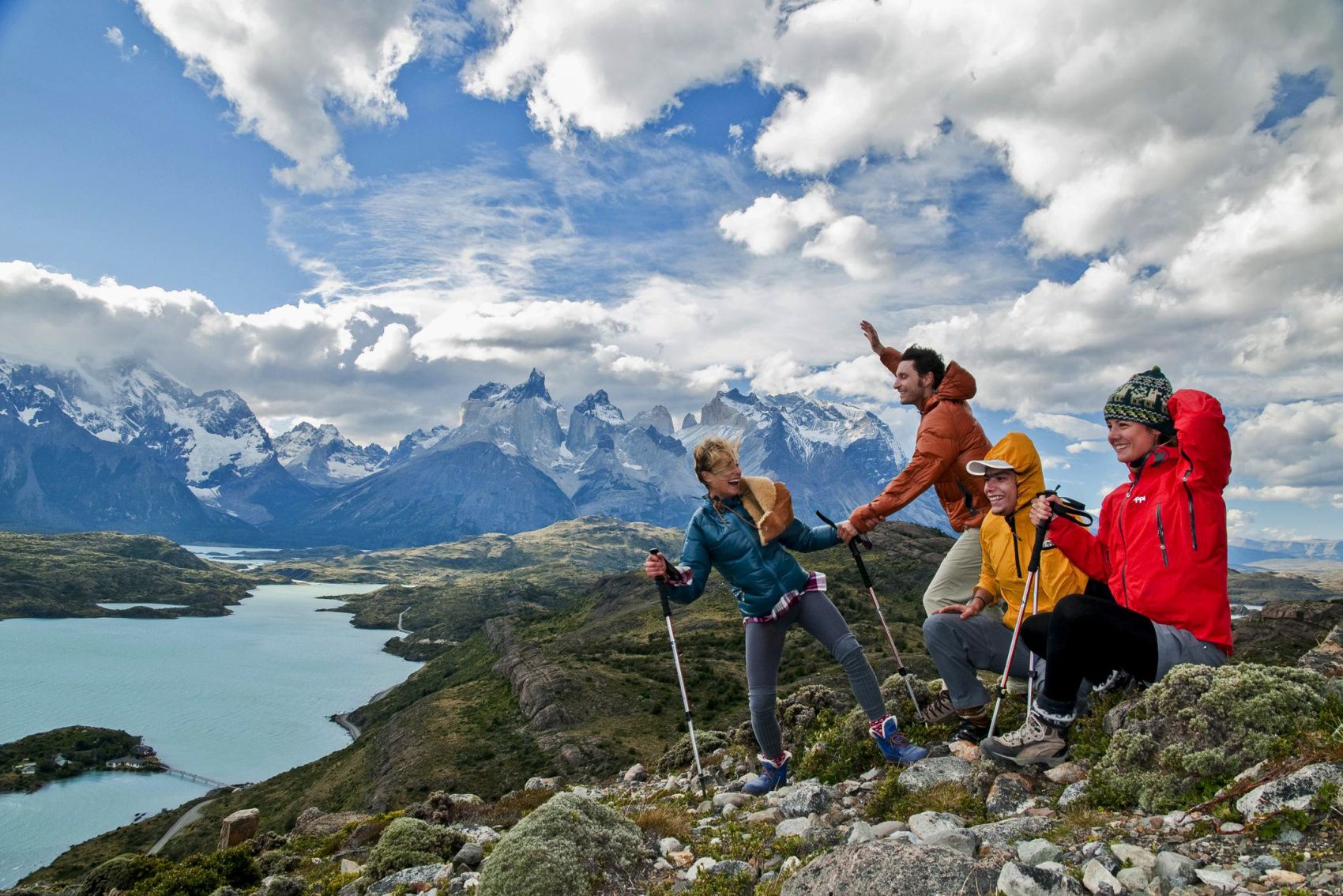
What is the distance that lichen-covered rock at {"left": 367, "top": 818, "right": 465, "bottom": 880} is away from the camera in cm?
966

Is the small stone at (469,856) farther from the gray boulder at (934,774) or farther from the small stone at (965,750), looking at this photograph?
the small stone at (965,750)

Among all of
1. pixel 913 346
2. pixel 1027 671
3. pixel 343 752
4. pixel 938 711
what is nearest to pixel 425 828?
pixel 938 711

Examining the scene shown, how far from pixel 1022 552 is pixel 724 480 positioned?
3.81m

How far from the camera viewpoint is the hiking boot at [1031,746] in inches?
280

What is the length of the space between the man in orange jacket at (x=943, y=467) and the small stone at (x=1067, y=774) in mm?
2559

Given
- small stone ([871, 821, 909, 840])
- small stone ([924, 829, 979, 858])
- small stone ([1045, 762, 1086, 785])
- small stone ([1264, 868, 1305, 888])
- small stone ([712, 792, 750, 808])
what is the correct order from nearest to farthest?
small stone ([1264, 868, 1305, 888]), small stone ([924, 829, 979, 858]), small stone ([871, 821, 909, 840]), small stone ([1045, 762, 1086, 785]), small stone ([712, 792, 750, 808])

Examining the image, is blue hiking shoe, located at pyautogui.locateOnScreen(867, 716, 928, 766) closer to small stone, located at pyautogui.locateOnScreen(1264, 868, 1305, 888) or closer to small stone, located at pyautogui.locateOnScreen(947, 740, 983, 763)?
small stone, located at pyautogui.locateOnScreen(947, 740, 983, 763)

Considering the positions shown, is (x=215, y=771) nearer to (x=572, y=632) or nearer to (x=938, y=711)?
(x=572, y=632)

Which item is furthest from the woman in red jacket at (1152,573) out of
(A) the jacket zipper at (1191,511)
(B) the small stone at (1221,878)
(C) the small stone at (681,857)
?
(C) the small stone at (681,857)

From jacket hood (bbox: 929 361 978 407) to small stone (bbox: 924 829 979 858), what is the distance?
211 inches

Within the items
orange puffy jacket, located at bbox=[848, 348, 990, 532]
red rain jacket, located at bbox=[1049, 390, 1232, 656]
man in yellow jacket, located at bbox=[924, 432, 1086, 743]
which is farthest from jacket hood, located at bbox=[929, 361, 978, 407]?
red rain jacket, located at bbox=[1049, 390, 1232, 656]

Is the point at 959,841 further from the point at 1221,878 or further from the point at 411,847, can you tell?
the point at 411,847

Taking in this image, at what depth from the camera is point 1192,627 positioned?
679 cm

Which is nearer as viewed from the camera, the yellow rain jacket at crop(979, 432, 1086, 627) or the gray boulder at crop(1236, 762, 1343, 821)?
the gray boulder at crop(1236, 762, 1343, 821)
